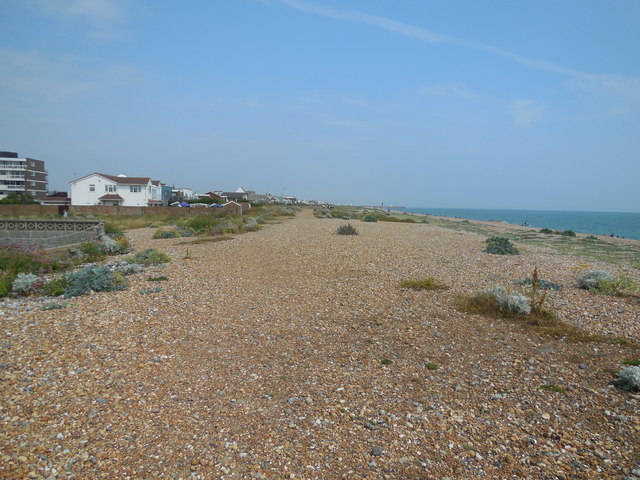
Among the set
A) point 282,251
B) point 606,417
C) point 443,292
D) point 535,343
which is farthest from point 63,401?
point 282,251

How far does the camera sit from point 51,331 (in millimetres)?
6594

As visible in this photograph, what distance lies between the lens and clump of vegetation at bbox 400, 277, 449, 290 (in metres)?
9.94

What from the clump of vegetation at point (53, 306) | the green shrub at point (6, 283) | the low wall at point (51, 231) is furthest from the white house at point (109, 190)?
the clump of vegetation at point (53, 306)

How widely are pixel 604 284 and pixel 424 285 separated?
14.2 ft

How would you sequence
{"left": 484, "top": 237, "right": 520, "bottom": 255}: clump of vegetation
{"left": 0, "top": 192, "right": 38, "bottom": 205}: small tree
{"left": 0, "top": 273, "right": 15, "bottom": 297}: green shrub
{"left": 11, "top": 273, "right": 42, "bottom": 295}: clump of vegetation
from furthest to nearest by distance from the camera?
{"left": 0, "top": 192, "right": 38, "bottom": 205}: small tree, {"left": 484, "top": 237, "right": 520, "bottom": 255}: clump of vegetation, {"left": 11, "top": 273, "right": 42, "bottom": 295}: clump of vegetation, {"left": 0, "top": 273, "right": 15, "bottom": 297}: green shrub

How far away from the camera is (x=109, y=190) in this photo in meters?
55.9

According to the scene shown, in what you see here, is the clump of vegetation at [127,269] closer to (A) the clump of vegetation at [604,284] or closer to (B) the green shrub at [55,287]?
(B) the green shrub at [55,287]

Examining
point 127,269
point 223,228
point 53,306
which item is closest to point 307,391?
point 53,306

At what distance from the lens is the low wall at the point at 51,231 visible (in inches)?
710

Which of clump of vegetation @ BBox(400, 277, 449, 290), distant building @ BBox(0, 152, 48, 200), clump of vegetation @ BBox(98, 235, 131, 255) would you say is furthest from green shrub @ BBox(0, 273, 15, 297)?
distant building @ BBox(0, 152, 48, 200)

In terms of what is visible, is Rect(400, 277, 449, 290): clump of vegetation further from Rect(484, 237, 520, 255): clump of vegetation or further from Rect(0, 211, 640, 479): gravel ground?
Rect(484, 237, 520, 255): clump of vegetation

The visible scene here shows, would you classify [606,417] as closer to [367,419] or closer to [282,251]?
[367,419]

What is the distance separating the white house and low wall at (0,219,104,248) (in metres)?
38.1

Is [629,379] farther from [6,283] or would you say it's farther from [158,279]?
[6,283]
